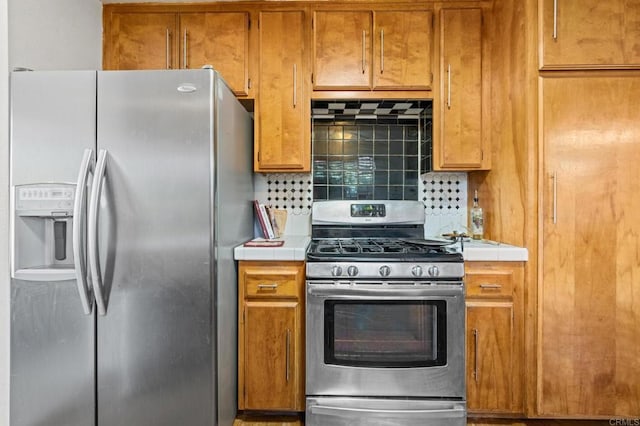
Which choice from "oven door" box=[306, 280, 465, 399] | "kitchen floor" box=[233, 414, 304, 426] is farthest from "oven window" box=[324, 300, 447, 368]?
"kitchen floor" box=[233, 414, 304, 426]

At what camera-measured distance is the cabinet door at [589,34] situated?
1772mm

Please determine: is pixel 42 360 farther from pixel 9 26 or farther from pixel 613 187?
pixel 613 187

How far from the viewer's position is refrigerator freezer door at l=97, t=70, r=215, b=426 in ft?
4.96

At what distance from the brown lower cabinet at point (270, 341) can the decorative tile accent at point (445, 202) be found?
112 cm

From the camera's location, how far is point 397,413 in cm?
174

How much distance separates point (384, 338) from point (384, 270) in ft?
1.12

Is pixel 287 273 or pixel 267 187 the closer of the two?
pixel 287 273

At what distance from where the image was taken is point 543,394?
5.87ft

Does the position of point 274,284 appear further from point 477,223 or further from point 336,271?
point 477,223

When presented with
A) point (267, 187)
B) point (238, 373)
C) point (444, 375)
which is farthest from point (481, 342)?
point (267, 187)

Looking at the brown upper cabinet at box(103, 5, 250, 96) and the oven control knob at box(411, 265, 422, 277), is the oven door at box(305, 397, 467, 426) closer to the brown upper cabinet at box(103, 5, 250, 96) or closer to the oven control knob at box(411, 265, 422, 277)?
the oven control knob at box(411, 265, 422, 277)

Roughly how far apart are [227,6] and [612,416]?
3048 millimetres

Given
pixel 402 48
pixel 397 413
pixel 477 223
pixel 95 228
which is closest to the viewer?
pixel 95 228

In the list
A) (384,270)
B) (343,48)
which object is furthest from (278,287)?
(343,48)
